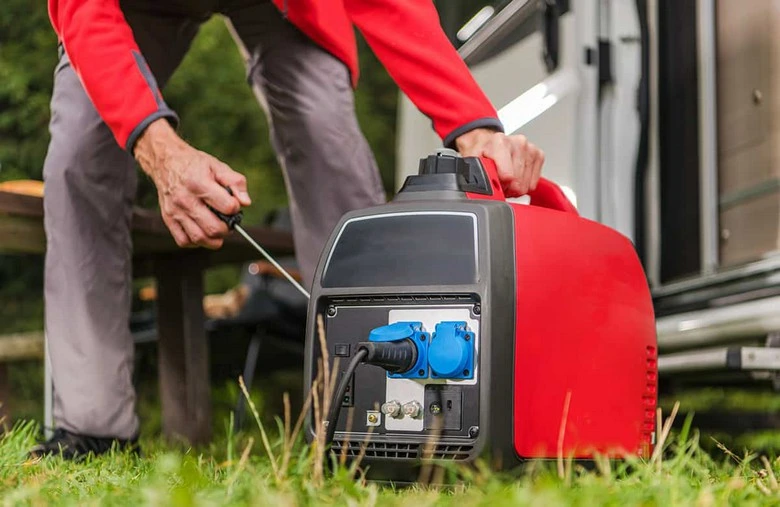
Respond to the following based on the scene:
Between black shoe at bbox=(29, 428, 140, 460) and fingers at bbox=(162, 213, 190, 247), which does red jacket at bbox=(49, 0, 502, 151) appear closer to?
fingers at bbox=(162, 213, 190, 247)

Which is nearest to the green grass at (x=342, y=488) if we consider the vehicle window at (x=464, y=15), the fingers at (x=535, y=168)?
the fingers at (x=535, y=168)

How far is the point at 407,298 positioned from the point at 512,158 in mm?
371

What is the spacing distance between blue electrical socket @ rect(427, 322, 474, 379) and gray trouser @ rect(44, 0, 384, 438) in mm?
718

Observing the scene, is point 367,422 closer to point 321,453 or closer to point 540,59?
point 321,453

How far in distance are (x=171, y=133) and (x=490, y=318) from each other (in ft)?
2.09

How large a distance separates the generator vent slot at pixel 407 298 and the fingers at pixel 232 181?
24 centimetres

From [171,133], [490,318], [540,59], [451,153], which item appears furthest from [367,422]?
[540,59]

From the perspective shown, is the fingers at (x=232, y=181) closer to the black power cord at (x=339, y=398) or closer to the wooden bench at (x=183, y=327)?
the black power cord at (x=339, y=398)

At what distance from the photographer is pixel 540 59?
2789mm

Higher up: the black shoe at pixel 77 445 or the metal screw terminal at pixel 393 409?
the metal screw terminal at pixel 393 409

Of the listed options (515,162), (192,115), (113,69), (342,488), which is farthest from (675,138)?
(192,115)

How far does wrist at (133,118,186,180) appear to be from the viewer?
1.66 meters

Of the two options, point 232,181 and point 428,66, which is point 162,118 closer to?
point 232,181

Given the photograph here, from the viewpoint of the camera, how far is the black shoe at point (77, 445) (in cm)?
187
